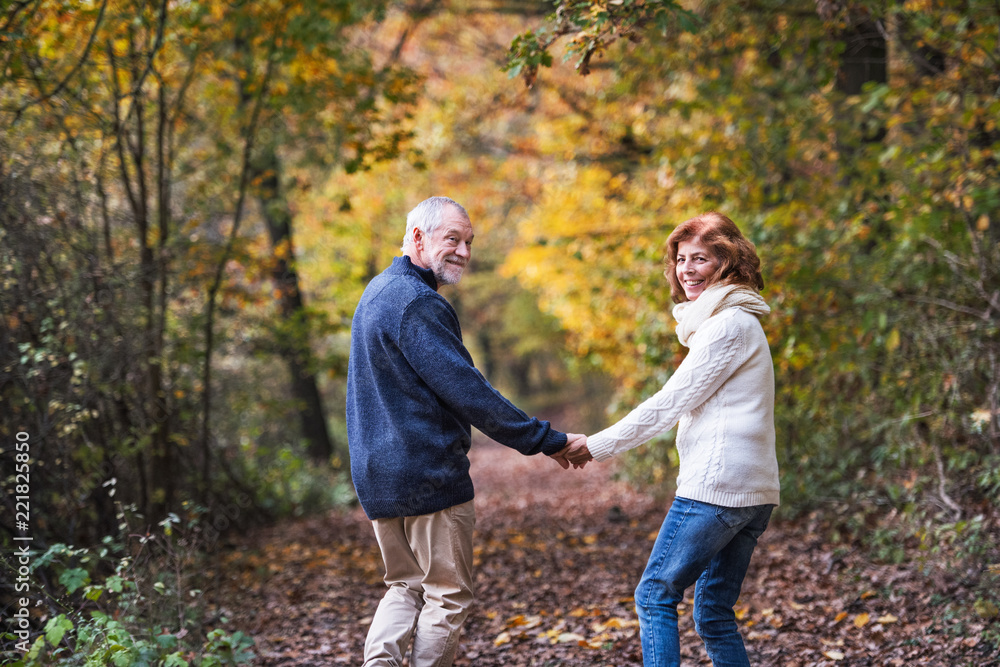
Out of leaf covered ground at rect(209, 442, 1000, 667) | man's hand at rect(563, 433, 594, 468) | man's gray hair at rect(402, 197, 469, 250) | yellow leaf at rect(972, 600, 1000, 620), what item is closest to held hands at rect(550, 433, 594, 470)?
man's hand at rect(563, 433, 594, 468)

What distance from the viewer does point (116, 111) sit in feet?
17.8

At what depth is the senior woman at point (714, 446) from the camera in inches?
100

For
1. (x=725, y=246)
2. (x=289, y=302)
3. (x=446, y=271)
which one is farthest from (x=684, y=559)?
(x=289, y=302)

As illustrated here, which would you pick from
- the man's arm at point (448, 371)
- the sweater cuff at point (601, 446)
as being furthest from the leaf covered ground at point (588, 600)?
the man's arm at point (448, 371)

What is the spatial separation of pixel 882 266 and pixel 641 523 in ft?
9.98

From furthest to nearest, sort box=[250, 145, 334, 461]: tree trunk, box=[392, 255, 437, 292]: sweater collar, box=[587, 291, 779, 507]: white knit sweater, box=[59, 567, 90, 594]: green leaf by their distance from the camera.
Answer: box=[250, 145, 334, 461]: tree trunk
box=[59, 567, 90, 594]: green leaf
box=[392, 255, 437, 292]: sweater collar
box=[587, 291, 779, 507]: white knit sweater

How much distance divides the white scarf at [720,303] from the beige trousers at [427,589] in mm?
1100

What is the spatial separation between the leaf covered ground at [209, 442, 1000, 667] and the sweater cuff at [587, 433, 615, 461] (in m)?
1.52

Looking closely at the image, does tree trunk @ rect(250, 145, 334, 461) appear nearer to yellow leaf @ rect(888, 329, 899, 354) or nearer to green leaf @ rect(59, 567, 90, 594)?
green leaf @ rect(59, 567, 90, 594)

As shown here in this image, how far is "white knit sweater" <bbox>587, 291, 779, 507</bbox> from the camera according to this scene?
2.54m

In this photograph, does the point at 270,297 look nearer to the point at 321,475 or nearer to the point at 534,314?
the point at 321,475

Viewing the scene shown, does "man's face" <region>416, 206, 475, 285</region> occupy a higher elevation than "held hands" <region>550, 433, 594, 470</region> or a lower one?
higher

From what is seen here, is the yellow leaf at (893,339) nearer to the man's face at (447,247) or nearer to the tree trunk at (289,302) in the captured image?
the man's face at (447,247)

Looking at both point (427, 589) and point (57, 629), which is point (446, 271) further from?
point (57, 629)
